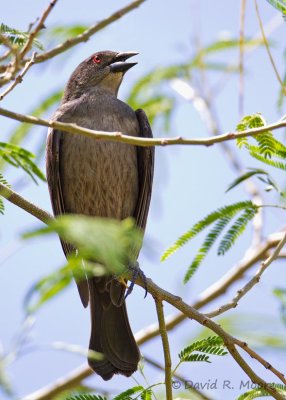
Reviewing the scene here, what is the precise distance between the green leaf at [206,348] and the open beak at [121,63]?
3143 mm

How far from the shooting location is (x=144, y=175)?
18.6 ft

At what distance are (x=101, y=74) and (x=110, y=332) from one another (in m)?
2.32

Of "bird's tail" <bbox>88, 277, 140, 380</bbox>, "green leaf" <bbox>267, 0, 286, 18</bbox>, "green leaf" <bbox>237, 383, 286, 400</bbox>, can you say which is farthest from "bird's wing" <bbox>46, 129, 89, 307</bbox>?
"green leaf" <bbox>267, 0, 286, 18</bbox>

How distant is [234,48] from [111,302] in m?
2.22

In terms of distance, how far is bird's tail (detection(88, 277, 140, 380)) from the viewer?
5047mm

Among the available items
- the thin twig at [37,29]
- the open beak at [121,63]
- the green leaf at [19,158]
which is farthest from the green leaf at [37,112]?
the thin twig at [37,29]

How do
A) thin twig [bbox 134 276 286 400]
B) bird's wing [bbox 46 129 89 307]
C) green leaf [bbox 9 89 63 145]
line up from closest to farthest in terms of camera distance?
thin twig [bbox 134 276 286 400] < green leaf [bbox 9 89 63 145] < bird's wing [bbox 46 129 89 307]

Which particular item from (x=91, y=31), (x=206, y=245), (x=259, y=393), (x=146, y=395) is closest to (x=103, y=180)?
(x=206, y=245)

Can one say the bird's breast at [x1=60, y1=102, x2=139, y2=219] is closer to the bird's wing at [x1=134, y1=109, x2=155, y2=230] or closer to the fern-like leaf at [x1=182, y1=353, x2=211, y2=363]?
the bird's wing at [x1=134, y1=109, x2=155, y2=230]

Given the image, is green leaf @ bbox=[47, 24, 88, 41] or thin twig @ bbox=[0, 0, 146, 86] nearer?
thin twig @ bbox=[0, 0, 146, 86]

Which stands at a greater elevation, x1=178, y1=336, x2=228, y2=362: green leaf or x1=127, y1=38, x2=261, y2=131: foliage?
x1=127, y1=38, x2=261, y2=131: foliage

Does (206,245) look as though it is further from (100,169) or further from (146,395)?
(100,169)

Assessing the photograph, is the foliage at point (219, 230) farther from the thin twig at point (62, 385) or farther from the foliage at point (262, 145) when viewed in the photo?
the thin twig at point (62, 385)

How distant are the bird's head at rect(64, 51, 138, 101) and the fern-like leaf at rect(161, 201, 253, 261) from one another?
7.73 ft
